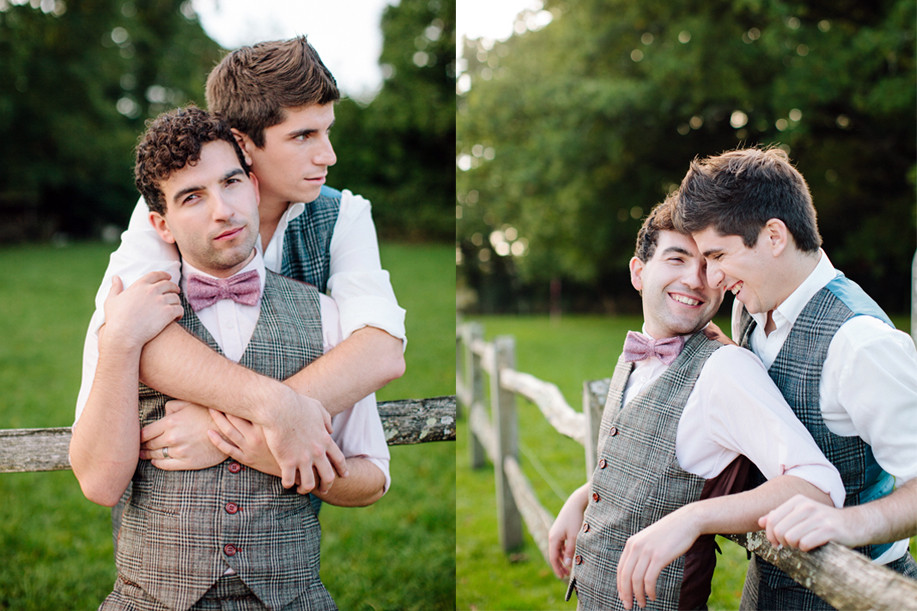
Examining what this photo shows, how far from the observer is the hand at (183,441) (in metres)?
1.65

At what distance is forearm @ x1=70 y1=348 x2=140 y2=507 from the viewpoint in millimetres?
1563

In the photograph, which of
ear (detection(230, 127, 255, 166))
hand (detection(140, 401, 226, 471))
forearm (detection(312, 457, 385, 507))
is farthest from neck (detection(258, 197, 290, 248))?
forearm (detection(312, 457, 385, 507))

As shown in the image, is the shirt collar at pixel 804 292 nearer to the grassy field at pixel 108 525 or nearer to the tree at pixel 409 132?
the grassy field at pixel 108 525

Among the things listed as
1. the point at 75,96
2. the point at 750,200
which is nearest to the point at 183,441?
the point at 750,200

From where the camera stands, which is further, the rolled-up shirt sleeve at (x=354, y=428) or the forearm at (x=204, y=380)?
the rolled-up shirt sleeve at (x=354, y=428)

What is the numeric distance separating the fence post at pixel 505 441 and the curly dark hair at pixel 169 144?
3.26 metres

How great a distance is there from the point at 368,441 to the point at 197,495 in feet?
1.49

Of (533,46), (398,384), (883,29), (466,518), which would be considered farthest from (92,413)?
(533,46)

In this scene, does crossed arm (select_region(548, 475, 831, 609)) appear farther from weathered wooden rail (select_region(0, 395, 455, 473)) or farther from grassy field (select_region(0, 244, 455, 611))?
grassy field (select_region(0, 244, 455, 611))

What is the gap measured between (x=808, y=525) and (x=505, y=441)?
11.5 ft

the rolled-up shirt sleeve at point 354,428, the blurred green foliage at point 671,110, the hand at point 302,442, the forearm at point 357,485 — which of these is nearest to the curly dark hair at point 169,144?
the rolled-up shirt sleeve at point 354,428

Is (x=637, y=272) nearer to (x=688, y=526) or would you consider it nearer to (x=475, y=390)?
(x=688, y=526)

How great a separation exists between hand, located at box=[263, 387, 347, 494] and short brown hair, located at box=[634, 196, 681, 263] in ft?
2.82

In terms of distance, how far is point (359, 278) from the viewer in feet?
6.29
